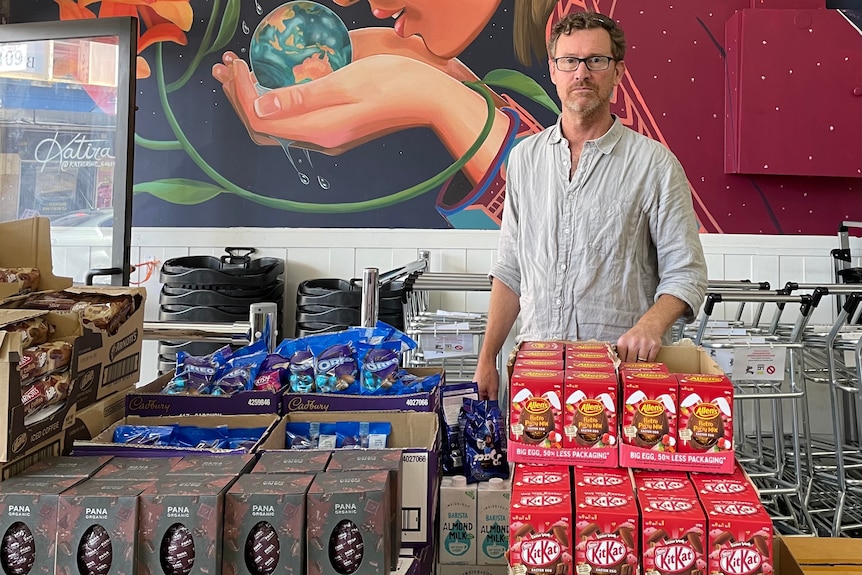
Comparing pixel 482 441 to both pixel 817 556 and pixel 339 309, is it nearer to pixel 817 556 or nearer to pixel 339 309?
pixel 817 556

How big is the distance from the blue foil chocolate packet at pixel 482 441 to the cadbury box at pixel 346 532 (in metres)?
0.48

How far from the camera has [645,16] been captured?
4.30 m

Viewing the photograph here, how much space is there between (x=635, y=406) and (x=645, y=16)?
11.5ft

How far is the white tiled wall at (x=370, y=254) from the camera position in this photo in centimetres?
429

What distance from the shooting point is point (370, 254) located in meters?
4.40

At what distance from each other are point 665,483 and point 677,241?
1.03m

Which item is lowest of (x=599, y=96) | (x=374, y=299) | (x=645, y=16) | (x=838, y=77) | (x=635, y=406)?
(x=635, y=406)

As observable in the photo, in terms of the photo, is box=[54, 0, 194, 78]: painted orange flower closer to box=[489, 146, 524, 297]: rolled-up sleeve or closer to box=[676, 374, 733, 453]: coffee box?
box=[489, 146, 524, 297]: rolled-up sleeve

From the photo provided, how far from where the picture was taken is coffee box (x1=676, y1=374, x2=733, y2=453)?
4.20 feet

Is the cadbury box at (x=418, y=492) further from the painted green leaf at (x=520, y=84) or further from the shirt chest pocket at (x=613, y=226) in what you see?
the painted green leaf at (x=520, y=84)

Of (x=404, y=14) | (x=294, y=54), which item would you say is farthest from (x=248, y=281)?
(x=404, y=14)

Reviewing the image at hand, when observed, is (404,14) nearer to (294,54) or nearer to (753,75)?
(294,54)

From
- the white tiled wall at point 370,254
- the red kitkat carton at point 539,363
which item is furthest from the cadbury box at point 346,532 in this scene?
the white tiled wall at point 370,254

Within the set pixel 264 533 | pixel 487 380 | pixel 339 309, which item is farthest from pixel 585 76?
pixel 339 309
